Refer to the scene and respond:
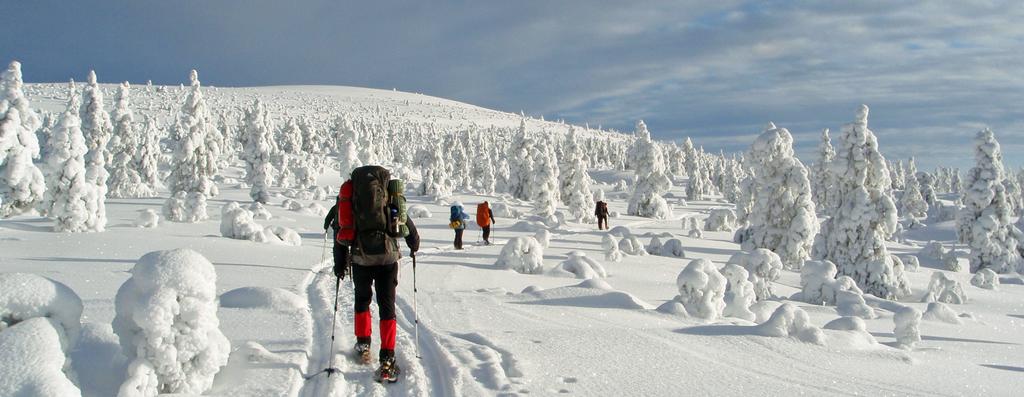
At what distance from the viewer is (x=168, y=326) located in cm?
425

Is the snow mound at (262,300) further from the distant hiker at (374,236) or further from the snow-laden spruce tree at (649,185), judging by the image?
the snow-laden spruce tree at (649,185)

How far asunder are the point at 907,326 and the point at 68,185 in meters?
23.2

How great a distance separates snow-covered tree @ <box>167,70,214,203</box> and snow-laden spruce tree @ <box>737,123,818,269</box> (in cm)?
3530

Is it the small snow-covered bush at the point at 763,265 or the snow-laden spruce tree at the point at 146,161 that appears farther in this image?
the snow-laden spruce tree at the point at 146,161

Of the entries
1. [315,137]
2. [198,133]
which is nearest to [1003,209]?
[198,133]

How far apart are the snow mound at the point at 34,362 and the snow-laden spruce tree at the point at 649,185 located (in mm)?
50935

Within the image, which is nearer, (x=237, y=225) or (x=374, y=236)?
(x=374, y=236)

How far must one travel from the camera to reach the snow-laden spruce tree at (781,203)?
27.7 meters

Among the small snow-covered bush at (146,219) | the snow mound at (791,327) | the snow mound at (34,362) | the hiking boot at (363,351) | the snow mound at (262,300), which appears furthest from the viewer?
the small snow-covered bush at (146,219)

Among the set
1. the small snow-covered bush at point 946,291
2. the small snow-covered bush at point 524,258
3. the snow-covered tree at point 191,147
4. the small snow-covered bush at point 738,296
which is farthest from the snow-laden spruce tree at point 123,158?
the small snow-covered bush at point 946,291

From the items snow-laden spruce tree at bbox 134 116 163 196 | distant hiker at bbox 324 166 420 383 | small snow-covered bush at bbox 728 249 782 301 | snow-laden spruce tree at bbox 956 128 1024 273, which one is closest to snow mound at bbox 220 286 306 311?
distant hiker at bbox 324 166 420 383

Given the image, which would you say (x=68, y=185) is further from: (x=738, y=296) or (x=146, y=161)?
(x=146, y=161)

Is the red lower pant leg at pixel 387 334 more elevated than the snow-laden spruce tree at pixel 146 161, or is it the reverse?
the snow-laden spruce tree at pixel 146 161

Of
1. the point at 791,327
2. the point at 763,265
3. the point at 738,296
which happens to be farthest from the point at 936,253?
the point at 791,327
